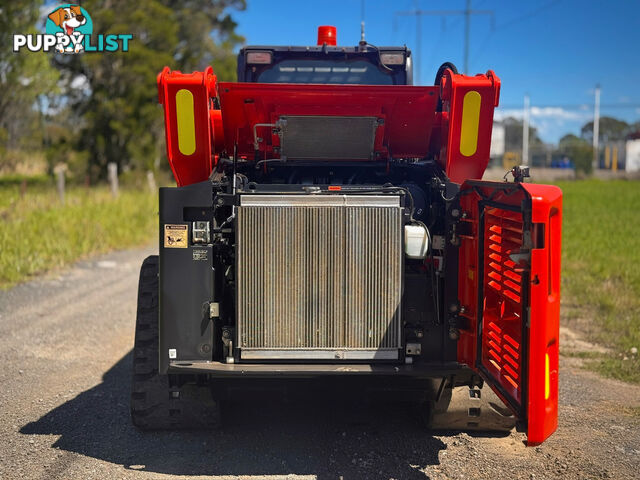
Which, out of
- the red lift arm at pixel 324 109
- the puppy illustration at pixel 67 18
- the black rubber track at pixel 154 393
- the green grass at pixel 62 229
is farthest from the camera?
the puppy illustration at pixel 67 18

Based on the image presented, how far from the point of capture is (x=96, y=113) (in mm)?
30281

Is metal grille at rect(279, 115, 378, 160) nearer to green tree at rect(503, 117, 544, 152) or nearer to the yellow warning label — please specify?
the yellow warning label

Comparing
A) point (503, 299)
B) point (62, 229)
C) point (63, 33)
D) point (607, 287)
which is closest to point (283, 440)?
point (503, 299)

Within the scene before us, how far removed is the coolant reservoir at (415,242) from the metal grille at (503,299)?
0.38m

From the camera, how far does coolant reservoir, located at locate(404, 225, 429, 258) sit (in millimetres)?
4301

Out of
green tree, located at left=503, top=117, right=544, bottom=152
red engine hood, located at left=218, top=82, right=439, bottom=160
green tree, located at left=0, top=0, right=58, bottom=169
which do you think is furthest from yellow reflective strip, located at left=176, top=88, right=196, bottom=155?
green tree, located at left=503, top=117, right=544, bottom=152

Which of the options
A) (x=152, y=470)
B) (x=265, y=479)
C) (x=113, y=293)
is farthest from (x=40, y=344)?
(x=265, y=479)

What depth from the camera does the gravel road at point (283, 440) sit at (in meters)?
4.34

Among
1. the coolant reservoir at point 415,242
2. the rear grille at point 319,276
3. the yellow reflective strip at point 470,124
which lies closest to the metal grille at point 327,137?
the yellow reflective strip at point 470,124

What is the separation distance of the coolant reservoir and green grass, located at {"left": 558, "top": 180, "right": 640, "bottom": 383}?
3.20 meters

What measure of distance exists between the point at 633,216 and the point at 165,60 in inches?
759

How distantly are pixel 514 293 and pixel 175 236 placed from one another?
196 cm

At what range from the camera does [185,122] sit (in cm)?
463

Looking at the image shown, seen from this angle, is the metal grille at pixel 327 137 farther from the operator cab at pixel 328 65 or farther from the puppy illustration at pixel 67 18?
the puppy illustration at pixel 67 18
